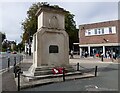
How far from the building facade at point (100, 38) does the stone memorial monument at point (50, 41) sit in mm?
28133

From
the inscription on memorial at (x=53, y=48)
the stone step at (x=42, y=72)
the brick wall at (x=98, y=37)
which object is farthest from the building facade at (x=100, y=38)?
the stone step at (x=42, y=72)

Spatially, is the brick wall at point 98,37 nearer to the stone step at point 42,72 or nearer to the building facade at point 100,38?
the building facade at point 100,38

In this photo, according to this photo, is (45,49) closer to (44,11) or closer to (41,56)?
(41,56)

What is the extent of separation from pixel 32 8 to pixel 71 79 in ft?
97.9

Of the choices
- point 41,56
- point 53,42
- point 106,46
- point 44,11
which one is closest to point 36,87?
point 41,56

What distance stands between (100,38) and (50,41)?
31.9m

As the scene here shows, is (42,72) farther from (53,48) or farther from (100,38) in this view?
(100,38)

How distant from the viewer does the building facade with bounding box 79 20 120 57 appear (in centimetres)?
4119

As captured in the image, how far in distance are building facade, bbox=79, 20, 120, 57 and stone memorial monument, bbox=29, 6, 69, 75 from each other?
2813 centimetres

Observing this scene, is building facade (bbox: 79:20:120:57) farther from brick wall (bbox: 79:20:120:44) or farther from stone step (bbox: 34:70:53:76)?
stone step (bbox: 34:70:53:76)

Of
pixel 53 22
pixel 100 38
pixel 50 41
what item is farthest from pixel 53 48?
pixel 100 38

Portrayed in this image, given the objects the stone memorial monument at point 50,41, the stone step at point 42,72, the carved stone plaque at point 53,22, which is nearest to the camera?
the stone step at point 42,72

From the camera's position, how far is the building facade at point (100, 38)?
4119 centimetres

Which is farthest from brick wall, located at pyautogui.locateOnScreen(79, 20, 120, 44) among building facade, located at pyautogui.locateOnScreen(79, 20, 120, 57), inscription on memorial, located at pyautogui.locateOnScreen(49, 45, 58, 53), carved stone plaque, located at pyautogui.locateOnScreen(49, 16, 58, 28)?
→ inscription on memorial, located at pyautogui.locateOnScreen(49, 45, 58, 53)
